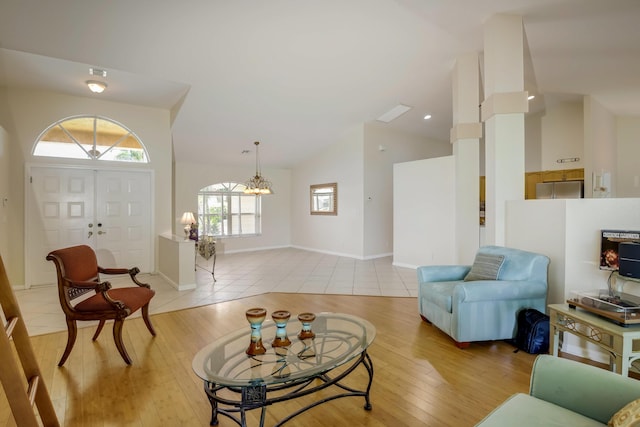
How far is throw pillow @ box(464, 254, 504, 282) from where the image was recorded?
9.78 feet

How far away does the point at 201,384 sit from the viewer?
2281mm

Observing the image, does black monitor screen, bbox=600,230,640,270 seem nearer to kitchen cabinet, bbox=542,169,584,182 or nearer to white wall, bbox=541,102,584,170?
kitchen cabinet, bbox=542,169,584,182

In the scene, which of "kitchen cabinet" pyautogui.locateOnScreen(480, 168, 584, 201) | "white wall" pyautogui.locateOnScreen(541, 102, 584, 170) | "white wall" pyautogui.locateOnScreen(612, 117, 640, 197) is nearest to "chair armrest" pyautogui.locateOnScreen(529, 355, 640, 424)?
"kitchen cabinet" pyautogui.locateOnScreen(480, 168, 584, 201)

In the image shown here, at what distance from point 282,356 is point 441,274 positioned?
2.23 metres

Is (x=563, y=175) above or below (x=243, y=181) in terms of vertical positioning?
below

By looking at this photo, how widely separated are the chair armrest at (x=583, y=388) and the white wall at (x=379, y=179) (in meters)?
5.98

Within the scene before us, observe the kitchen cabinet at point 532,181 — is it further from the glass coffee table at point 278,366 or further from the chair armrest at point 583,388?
the chair armrest at point 583,388

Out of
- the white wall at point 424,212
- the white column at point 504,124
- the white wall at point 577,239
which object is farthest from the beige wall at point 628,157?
the white wall at point 577,239

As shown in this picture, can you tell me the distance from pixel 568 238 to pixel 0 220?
7.08 m

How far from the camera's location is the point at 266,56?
4355 millimetres

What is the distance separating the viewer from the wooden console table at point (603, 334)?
1915 millimetres

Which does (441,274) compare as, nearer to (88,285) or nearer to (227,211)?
(88,285)

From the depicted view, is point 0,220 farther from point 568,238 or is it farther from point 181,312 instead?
point 568,238

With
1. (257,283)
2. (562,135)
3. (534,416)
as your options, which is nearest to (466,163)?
(562,135)
